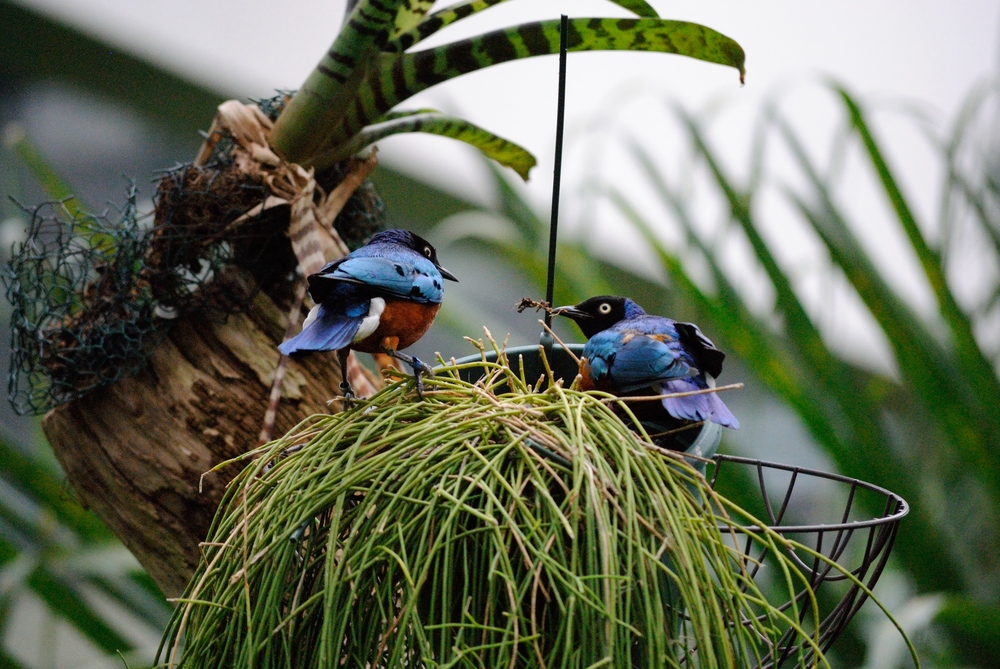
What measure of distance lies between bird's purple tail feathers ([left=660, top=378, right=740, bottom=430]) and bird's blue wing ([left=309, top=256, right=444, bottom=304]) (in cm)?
22

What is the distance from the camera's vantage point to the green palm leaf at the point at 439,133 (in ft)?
3.22

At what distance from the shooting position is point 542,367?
824 millimetres

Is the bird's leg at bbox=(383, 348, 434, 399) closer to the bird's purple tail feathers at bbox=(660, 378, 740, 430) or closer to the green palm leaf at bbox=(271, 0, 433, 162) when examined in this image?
the bird's purple tail feathers at bbox=(660, 378, 740, 430)

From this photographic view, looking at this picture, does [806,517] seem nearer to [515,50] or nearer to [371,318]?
[515,50]

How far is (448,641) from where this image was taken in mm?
456

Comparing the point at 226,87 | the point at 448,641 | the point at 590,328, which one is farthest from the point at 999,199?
the point at 226,87

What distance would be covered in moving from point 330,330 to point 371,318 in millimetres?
37

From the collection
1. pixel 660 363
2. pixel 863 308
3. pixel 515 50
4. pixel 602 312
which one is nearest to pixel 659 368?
pixel 660 363

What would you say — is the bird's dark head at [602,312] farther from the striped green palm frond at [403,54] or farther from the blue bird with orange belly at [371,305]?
the striped green palm frond at [403,54]

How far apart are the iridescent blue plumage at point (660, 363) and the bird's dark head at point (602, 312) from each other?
56 millimetres

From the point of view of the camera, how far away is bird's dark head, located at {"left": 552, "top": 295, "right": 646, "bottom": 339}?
76 centimetres

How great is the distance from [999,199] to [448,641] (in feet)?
5.58

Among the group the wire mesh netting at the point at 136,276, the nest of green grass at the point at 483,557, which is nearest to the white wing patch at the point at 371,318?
the nest of green grass at the point at 483,557

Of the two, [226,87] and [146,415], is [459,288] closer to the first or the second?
[226,87]
